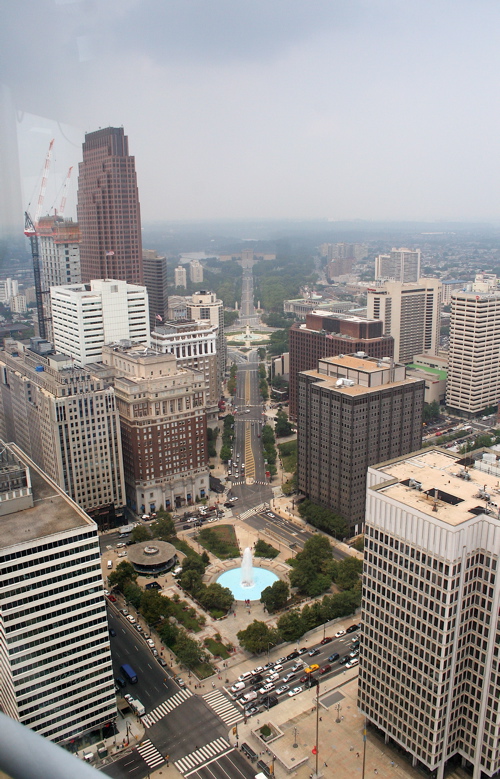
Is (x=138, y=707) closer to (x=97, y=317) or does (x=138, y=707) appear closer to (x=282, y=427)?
(x=97, y=317)

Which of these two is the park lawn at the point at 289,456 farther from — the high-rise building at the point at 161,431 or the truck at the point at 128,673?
the truck at the point at 128,673

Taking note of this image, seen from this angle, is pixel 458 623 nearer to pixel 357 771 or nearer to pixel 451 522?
pixel 451 522

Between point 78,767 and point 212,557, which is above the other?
point 78,767

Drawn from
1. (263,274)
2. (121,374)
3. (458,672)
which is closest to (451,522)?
(458,672)

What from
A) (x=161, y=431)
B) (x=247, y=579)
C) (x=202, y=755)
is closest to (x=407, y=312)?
(x=161, y=431)

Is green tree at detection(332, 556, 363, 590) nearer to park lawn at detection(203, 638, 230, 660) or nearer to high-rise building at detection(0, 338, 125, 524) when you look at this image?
park lawn at detection(203, 638, 230, 660)

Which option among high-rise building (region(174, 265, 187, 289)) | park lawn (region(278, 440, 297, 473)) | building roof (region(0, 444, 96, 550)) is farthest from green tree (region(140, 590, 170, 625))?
high-rise building (region(174, 265, 187, 289))

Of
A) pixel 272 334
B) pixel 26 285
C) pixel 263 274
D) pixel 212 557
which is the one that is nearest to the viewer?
pixel 212 557

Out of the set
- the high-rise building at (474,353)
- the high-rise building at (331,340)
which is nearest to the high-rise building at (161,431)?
the high-rise building at (331,340)
